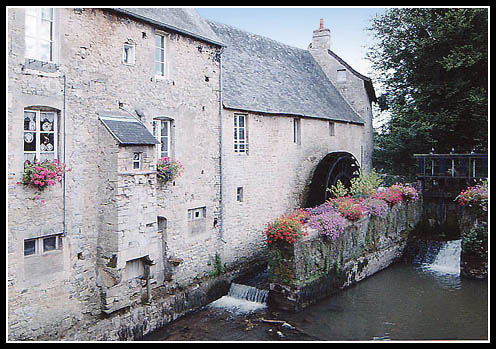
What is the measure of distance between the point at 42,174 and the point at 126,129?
188 centimetres

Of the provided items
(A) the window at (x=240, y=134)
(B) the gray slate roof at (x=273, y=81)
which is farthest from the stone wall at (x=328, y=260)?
(B) the gray slate roof at (x=273, y=81)

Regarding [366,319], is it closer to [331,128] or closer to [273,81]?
[273,81]

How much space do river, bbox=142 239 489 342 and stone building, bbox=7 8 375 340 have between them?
4.30 ft

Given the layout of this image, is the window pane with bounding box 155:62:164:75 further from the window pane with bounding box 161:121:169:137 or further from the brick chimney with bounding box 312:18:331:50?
the brick chimney with bounding box 312:18:331:50

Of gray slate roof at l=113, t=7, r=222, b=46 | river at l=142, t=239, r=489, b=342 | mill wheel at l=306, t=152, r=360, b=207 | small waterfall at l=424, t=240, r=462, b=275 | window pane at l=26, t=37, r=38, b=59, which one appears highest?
gray slate roof at l=113, t=7, r=222, b=46

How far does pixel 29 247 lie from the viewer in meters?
7.38

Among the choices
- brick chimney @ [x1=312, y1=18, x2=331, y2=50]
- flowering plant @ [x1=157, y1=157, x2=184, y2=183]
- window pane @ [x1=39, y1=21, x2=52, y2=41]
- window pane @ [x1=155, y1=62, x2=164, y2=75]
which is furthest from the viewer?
brick chimney @ [x1=312, y1=18, x2=331, y2=50]

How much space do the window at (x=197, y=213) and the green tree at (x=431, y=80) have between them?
10.6 metres

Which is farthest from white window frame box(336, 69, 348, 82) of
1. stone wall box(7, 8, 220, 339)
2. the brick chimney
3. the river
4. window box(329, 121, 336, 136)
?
stone wall box(7, 8, 220, 339)

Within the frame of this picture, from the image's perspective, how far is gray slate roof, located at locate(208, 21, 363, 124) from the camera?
43.1ft

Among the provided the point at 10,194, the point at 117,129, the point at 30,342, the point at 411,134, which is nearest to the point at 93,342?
the point at 30,342

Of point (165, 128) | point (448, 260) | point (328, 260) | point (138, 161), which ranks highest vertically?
point (165, 128)

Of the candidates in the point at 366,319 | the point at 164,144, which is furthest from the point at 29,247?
the point at 366,319

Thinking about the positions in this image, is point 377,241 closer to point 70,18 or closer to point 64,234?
point 64,234
